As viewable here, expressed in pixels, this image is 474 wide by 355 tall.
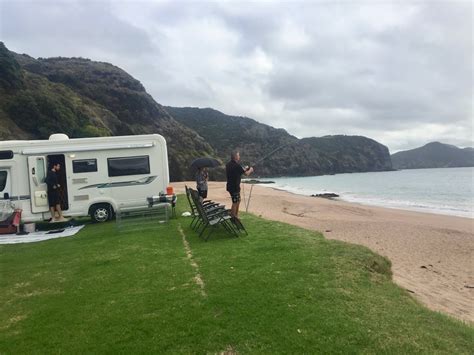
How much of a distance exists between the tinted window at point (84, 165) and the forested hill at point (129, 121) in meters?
5.20

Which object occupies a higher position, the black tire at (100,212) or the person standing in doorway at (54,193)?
the person standing in doorway at (54,193)

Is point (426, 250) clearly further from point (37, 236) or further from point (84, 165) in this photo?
point (37, 236)

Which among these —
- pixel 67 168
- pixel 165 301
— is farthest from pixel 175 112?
pixel 165 301

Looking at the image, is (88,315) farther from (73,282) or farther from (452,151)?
(452,151)

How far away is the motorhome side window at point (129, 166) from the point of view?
1165 cm

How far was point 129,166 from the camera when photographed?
11.8 metres

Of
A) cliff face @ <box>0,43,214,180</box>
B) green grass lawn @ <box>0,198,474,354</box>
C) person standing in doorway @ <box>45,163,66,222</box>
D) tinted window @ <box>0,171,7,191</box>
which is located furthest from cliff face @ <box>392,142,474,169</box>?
green grass lawn @ <box>0,198,474,354</box>

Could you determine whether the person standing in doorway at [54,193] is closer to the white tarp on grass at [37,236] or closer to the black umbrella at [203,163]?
the white tarp on grass at [37,236]

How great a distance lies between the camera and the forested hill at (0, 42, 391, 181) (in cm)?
3925

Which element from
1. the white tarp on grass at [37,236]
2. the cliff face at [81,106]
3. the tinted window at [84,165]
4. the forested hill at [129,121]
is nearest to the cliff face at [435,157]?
the forested hill at [129,121]

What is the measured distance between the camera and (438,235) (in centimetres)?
1358

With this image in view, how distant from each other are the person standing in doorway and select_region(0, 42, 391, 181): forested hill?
6.25 m

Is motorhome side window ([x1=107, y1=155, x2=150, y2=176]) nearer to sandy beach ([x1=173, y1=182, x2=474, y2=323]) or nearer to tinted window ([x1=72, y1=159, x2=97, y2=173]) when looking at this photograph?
tinted window ([x1=72, y1=159, x2=97, y2=173])

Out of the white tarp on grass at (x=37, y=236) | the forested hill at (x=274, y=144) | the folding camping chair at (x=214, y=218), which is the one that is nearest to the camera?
the folding camping chair at (x=214, y=218)
